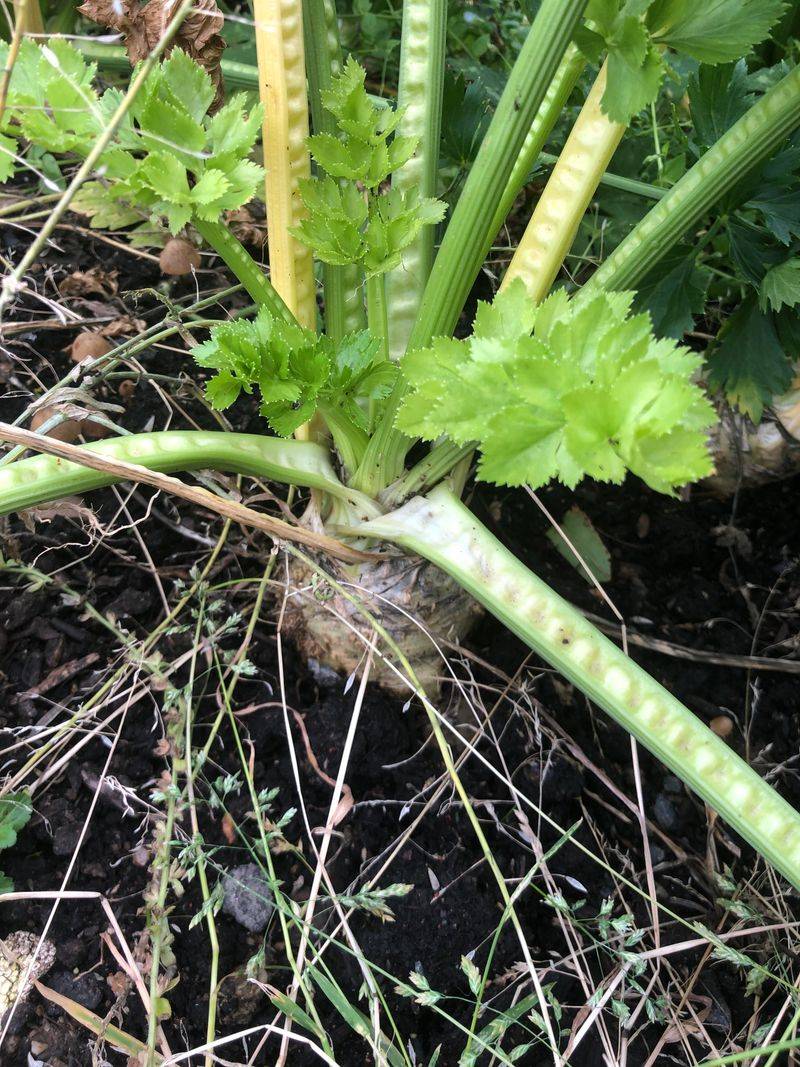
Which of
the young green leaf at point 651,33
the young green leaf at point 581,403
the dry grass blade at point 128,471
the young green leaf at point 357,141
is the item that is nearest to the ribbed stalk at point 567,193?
the young green leaf at point 651,33

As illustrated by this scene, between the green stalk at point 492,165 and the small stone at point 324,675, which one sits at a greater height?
the green stalk at point 492,165

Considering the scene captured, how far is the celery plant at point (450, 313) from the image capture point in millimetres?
845

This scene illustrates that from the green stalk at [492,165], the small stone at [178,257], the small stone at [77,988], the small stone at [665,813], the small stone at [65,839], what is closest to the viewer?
the green stalk at [492,165]

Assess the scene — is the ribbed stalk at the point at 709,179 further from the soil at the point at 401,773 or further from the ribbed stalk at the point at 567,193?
the soil at the point at 401,773

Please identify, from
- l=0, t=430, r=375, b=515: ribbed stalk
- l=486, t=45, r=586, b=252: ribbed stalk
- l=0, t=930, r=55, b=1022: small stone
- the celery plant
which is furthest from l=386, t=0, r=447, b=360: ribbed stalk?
l=0, t=930, r=55, b=1022: small stone

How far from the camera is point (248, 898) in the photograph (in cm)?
126

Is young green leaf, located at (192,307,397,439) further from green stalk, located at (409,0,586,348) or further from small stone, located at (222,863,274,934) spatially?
small stone, located at (222,863,274,934)

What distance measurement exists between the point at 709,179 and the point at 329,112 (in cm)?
→ 52

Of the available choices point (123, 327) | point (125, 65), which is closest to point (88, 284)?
point (123, 327)

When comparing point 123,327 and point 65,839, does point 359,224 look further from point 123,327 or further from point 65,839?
point 65,839

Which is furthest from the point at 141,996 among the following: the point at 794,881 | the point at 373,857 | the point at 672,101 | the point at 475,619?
the point at 672,101

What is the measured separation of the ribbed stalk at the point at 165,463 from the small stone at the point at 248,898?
0.57 meters

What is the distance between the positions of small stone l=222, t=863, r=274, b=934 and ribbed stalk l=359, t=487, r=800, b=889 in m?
0.54

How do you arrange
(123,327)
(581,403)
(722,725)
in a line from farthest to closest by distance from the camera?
(123,327) → (722,725) → (581,403)
